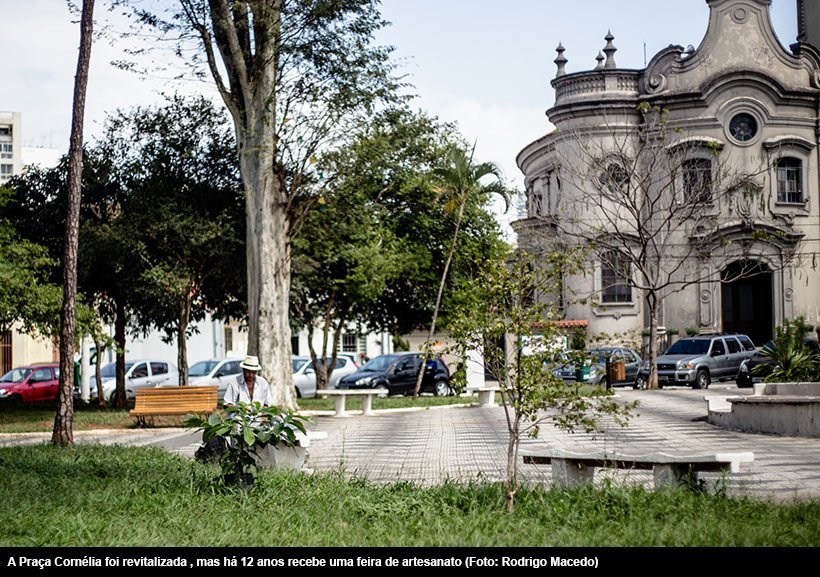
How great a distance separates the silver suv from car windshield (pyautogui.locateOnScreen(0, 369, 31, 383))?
21.7m

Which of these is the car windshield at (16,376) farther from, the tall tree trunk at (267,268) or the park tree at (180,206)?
the tall tree trunk at (267,268)

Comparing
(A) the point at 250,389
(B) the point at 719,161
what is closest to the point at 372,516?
(A) the point at 250,389

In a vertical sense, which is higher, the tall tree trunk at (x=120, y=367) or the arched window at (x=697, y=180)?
the arched window at (x=697, y=180)

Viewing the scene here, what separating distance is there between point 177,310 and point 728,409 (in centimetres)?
1785

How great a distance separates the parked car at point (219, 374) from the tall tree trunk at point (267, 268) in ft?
32.4

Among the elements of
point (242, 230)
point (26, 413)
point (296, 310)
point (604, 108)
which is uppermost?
point (604, 108)

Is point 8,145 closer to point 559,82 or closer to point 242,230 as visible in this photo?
point 559,82

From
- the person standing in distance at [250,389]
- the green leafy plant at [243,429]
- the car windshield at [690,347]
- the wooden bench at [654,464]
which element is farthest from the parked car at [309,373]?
the wooden bench at [654,464]

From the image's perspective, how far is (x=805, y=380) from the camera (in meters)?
20.5

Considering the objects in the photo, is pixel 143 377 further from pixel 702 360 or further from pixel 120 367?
pixel 702 360

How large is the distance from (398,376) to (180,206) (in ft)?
30.4

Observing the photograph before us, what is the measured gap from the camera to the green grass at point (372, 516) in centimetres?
756

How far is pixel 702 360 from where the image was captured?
111 ft
